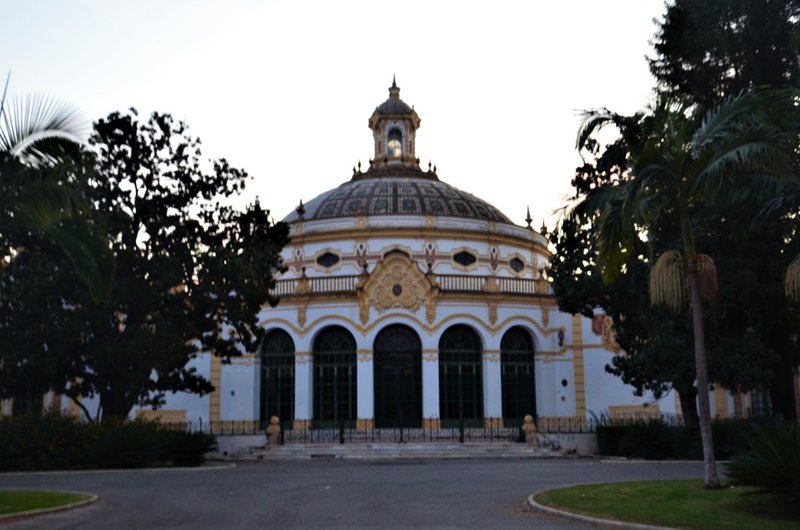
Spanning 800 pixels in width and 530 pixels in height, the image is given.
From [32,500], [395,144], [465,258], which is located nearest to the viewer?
[32,500]

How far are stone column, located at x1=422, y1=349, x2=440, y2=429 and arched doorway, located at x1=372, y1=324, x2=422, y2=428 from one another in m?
0.53

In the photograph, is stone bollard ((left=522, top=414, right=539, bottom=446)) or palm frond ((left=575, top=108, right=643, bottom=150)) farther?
stone bollard ((left=522, top=414, right=539, bottom=446))

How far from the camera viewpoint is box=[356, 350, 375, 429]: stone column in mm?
43875

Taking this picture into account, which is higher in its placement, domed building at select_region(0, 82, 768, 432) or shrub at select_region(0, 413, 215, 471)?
domed building at select_region(0, 82, 768, 432)

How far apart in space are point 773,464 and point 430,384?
100ft

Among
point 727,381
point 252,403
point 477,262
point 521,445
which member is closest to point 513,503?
point 727,381

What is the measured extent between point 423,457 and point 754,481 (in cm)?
1953

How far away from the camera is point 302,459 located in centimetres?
3278


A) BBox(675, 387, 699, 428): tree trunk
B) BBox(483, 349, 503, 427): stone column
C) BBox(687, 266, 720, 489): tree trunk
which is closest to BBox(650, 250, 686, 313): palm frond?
BBox(687, 266, 720, 489): tree trunk

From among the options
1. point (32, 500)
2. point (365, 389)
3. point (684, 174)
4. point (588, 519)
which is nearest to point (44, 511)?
point (32, 500)

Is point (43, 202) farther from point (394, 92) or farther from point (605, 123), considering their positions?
point (394, 92)

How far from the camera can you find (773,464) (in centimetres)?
1422

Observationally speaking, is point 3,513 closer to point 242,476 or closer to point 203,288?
point 242,476

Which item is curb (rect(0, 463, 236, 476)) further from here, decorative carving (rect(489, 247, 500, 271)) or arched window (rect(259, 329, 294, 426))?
decorative carving (rect(489, 247, 500, 271))
